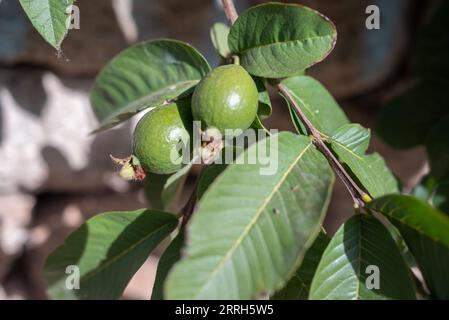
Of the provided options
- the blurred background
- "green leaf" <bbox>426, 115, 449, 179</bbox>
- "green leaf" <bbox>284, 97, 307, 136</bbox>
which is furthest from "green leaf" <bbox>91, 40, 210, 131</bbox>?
"green leaf" <bbox>426, 115, 449, 179</bbox>

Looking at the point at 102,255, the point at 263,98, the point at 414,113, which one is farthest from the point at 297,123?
the point at 414,113

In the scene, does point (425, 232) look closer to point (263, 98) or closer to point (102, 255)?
point (263, 98)

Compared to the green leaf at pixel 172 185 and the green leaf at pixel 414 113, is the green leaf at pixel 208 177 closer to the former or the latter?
the green leaf at pixel 172 185

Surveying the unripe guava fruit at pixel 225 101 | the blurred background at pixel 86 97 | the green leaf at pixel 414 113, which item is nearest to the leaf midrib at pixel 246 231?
the unripe guava fruit at pixel 225 101

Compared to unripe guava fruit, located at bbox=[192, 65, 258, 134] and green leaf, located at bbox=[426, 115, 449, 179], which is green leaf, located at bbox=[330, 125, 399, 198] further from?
green leaf, located at bbox=[426, 115, 449, 179]
